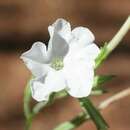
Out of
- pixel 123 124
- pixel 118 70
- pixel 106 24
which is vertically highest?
pixel 106 24

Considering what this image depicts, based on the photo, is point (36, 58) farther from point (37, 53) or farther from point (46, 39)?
point (46, 39)

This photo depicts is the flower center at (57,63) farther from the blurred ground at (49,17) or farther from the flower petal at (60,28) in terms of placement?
the blurred ground at (49,17)

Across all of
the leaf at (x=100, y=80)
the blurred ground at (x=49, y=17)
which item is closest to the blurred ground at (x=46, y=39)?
the blurred ground at (x=49, y=17)

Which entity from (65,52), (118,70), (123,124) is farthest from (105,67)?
(65,52)

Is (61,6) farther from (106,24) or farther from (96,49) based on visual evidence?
(96,49)

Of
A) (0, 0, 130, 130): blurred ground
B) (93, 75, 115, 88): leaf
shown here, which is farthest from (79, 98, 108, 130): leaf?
(0, 0, 130, 130): blurred ground

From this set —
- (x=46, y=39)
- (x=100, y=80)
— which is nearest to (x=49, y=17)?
(x=46, y=39)

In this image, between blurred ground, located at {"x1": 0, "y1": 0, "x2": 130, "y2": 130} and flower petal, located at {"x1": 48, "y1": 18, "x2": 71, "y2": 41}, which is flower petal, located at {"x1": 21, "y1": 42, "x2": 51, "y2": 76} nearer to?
flower petal, located at {"x1": 48, "y1": 18, "x2": 71, "y2": 41}

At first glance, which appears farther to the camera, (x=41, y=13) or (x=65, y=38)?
(x=41, y=13)
